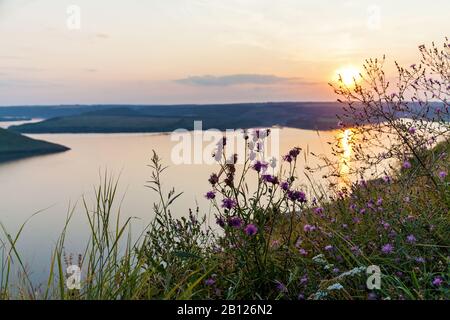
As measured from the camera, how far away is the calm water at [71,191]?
40.3 ft

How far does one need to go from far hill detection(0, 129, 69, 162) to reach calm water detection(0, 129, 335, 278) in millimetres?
4982

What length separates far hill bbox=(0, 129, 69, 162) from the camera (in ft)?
164

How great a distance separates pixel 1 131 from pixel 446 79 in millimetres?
56773

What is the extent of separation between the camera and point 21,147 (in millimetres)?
52719

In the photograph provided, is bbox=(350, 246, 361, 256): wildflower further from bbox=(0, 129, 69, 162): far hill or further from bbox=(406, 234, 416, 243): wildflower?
bbox=(0, 129, 69, 162): far hill

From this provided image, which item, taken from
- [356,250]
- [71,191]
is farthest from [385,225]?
[71,191]

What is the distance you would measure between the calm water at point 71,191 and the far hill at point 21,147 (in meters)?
4.98

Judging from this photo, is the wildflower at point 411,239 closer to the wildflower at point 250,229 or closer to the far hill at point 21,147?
the wildflower at point 250,229

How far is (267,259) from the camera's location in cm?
377

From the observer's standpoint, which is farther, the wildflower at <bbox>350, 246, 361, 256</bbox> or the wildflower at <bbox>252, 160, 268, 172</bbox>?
the wildflower at <bbox>252, 160, 268, 172</bbox>

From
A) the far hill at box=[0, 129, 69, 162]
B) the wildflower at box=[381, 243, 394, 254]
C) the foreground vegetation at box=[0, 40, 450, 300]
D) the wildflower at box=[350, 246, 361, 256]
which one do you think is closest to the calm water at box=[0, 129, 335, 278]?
the foreground vegetation at box=[0, 40, 450, 300]
